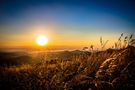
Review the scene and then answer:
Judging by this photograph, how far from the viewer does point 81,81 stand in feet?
16.1

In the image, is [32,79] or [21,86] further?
[32,79]

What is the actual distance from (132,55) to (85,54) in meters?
2.88

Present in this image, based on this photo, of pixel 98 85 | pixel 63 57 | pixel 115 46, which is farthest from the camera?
pixel 63 57

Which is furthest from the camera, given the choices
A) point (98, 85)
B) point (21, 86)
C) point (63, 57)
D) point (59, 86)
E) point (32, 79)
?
point (63, 57)

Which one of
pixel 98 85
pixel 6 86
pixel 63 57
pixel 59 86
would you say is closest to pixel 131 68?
pixel 98 85

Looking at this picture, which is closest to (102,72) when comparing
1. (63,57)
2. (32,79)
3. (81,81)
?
(81,81)

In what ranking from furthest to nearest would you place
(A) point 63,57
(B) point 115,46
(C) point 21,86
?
(A) point 63,57, (B) point 115,46, (C) point 21,86

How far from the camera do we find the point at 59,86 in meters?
4.86

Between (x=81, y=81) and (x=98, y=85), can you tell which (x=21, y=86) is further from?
(x=98, y=85)

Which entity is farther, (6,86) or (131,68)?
(6,86)

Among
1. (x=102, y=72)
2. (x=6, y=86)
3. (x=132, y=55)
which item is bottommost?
(x=6, y=86)

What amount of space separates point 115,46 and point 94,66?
7.06 ft

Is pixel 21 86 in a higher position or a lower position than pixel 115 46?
lower

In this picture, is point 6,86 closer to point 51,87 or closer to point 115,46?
point 51,87
